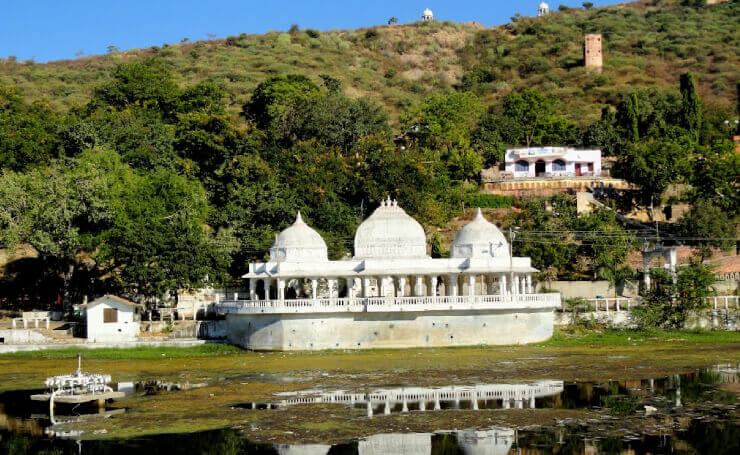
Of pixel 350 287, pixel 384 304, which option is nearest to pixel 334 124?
pixel 350 287

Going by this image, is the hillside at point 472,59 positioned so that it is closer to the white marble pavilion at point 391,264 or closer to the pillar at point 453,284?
the white marble pavilion at point 391,264

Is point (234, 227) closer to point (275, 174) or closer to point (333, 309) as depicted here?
point (275, 174)

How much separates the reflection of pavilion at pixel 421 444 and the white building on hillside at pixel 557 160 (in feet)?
223

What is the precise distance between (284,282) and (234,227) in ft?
48.4

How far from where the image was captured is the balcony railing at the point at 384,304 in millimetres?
57031

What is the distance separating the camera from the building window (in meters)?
60.9

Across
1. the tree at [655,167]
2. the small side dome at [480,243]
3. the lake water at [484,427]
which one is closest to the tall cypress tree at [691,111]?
the tree at [655,167]

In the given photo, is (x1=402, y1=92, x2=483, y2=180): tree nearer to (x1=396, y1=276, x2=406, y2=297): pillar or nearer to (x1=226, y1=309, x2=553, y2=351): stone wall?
(x1=396, y1=276, x2=406, y2=297): pillar

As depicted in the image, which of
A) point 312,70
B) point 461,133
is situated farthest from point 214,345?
point 312,70

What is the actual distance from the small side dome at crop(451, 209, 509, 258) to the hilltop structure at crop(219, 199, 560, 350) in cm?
6

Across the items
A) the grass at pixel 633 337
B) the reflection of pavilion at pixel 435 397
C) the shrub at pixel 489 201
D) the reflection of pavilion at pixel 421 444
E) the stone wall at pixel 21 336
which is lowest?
the reflection of pavilion at pixel 421 444

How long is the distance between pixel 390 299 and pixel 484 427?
71.4ft

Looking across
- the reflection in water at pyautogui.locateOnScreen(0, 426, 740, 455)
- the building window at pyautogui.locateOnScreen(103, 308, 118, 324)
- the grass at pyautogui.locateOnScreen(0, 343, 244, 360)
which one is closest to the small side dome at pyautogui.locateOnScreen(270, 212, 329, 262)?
the grass at pyautogui.locateOnScreen(0, 343, 244, 360)

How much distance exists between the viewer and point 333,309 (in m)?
57.0
